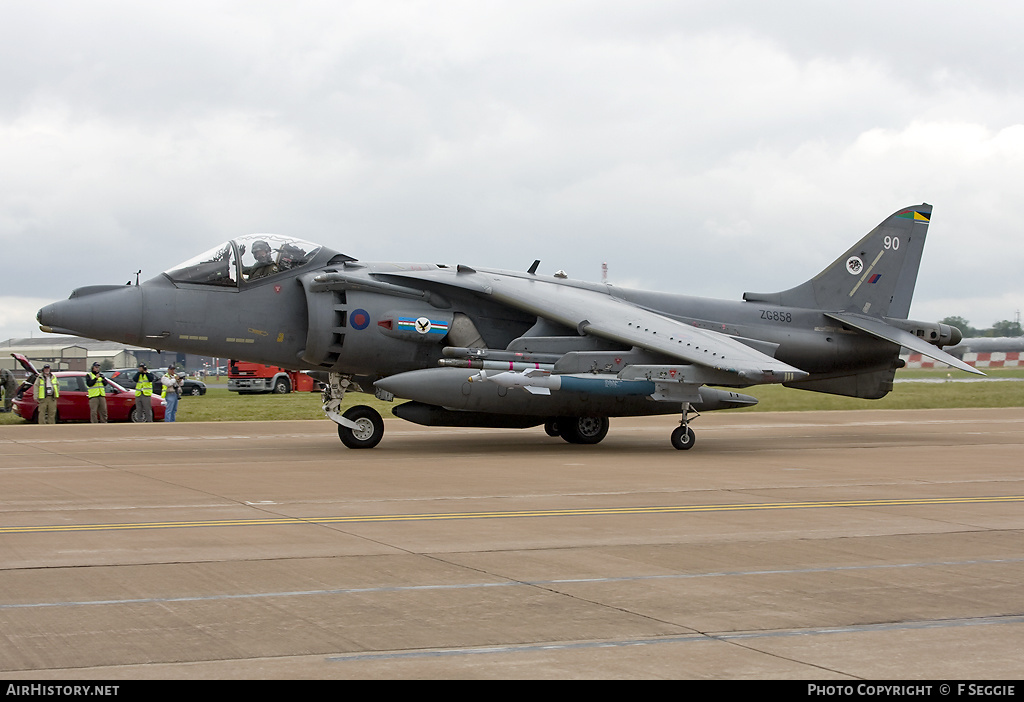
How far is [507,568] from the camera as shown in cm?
734

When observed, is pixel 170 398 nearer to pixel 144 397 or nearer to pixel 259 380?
pixel 144 397

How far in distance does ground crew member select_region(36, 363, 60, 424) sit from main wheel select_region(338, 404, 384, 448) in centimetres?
Answer: 1048

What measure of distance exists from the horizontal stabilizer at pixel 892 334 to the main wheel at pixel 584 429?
4981mm

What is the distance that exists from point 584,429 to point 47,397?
13249 mm

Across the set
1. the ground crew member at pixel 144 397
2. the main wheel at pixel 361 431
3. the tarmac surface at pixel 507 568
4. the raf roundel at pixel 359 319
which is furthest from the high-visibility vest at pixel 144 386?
the raf roundel at pixel 359 319

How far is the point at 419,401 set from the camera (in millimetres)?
16141

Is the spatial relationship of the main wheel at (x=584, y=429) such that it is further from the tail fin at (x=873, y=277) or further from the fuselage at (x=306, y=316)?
the tail fin at (x=873, y=277)

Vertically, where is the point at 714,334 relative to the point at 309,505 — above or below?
above

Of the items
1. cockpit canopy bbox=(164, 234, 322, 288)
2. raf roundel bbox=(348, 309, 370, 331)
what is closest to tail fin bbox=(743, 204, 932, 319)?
raf roundel bbox=(348, 309, 370, 331)

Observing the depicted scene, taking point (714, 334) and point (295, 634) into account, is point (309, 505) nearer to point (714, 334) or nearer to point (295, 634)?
point (295, 634)

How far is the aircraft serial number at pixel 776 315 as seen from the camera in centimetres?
1953

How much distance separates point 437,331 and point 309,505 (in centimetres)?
703

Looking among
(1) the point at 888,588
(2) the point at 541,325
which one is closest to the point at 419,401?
(2) the point at 541,325

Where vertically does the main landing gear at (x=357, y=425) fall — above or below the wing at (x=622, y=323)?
below
